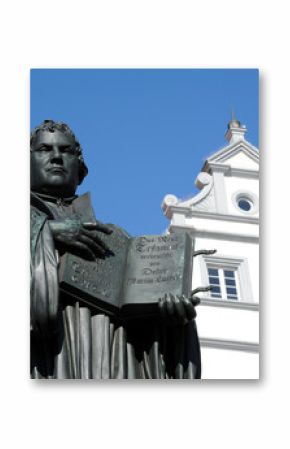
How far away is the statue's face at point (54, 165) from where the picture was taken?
3688 mm

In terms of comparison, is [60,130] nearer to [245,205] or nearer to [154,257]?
[154,257]

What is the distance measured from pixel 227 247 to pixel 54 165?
401cm

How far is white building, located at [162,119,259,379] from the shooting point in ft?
21.9

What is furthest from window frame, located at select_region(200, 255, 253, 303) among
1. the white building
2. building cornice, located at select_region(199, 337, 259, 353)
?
building cornice, located at select_region(199, 337, 259, 353)

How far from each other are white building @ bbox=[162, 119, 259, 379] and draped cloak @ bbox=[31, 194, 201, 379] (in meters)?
2.48

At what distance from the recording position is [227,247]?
7.59 m
